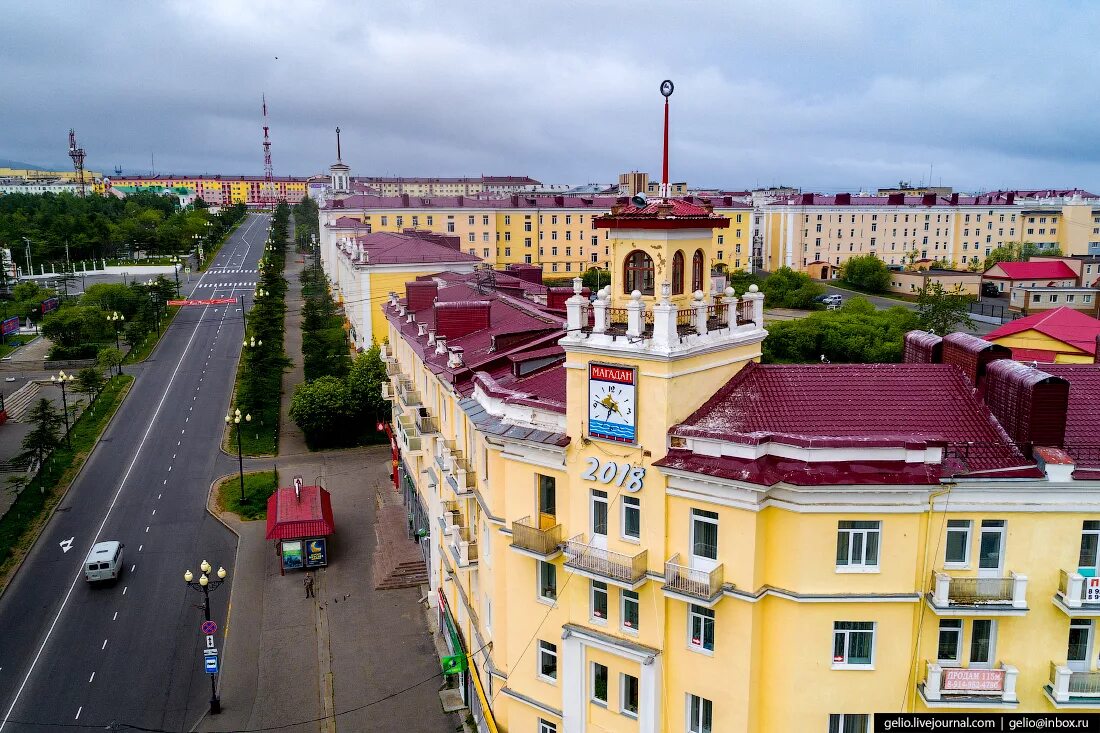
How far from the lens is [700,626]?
1859 centimetres

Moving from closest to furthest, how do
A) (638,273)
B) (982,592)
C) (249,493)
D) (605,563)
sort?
(982,592) < (605,563) < (638,273) < (249,493)

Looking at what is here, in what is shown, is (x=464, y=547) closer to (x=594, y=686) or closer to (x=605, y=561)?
(x=594, y=686)

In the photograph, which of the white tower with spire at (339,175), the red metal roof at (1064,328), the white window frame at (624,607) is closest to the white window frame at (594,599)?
the white window frame at (624,607)

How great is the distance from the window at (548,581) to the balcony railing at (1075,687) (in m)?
11.4

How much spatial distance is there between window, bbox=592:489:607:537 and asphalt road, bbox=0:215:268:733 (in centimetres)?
1771

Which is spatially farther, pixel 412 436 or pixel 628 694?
pixel 412 436

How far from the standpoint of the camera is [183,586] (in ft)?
123

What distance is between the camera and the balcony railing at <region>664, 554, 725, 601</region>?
17.3 metres

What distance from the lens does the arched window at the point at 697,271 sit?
2058cm

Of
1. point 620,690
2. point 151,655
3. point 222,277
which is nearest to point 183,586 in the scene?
point 151,655

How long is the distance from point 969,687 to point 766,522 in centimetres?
565

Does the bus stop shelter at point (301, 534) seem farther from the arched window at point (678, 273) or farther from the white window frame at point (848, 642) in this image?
the white window frame at point (848, 642)

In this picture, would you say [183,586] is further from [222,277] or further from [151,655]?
[222,277]

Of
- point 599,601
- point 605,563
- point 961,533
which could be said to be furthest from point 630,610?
point 961,533
